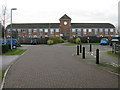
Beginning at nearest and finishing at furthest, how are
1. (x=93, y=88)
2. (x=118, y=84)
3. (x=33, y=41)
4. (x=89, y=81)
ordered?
1. (x=93, y=88)
2. (x=118, y=84)
3. (x=89, y=81)
4. (x=33, y=41)

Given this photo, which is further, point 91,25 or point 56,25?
point 91,25

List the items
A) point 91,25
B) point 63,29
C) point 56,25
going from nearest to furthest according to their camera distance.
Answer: point 63,29, point 56,25, point 91,25

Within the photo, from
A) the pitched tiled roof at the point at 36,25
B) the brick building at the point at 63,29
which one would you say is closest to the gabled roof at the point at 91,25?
the brick building at the point at 63,29

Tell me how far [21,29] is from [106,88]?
8151 centimetres

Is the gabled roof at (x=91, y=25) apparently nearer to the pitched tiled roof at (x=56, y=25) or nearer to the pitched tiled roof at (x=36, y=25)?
the pitched tiled roof at (x=56, y=25)

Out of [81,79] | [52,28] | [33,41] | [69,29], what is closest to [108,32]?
[69,29]

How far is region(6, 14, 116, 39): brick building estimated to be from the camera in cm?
8494

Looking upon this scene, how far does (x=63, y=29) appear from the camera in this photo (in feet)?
279

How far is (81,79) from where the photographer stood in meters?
7.96

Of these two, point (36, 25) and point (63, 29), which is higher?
point (36, 25)

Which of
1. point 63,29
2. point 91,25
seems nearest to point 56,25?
point 63,29

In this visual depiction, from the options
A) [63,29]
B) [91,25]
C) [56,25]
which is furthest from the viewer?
[91,25]

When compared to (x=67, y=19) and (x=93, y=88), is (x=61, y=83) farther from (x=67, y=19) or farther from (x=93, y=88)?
(x=67, y=19)

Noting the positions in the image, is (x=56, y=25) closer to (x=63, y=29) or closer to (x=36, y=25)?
(x=63, y=29)
